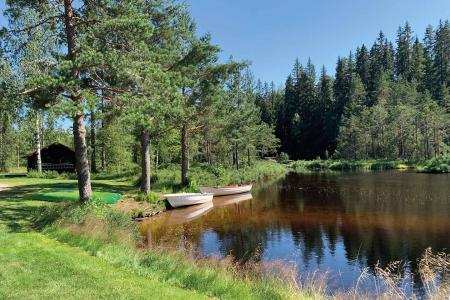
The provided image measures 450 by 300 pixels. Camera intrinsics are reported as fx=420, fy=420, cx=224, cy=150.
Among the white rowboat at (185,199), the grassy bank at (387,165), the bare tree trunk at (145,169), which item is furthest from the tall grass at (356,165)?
the bare tree trunk at (145,169)

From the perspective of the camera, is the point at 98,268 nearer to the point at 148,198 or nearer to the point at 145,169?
the point at 148,198

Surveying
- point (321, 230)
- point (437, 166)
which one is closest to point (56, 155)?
point (321, 230)

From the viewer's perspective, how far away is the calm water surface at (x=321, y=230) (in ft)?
51.1

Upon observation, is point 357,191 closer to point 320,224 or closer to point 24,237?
point 320,224

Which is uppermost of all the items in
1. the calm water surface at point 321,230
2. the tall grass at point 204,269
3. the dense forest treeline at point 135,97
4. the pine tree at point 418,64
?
the pine tree at point 418,64

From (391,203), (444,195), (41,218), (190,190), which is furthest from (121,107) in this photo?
(444,195)

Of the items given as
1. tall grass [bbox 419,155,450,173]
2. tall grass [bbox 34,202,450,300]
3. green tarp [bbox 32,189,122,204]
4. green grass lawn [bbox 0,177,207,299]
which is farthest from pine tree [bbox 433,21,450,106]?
green grass lawn [bbox 0,177,207,299]

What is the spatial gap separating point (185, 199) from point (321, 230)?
10268mm

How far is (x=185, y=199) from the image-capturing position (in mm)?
27594

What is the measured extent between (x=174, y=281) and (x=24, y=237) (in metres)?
5.82

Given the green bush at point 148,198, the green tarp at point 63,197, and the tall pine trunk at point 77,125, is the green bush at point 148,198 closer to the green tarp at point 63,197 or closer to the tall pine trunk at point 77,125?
the green tarp at point 63,197

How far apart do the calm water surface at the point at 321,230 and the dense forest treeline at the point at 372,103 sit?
1932 inches

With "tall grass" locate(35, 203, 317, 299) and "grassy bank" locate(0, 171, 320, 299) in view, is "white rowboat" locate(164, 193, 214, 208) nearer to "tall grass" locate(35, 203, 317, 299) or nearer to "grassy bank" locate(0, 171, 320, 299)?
"tall grass" locate(35, 203, 317, 299)

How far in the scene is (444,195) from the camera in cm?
3147
